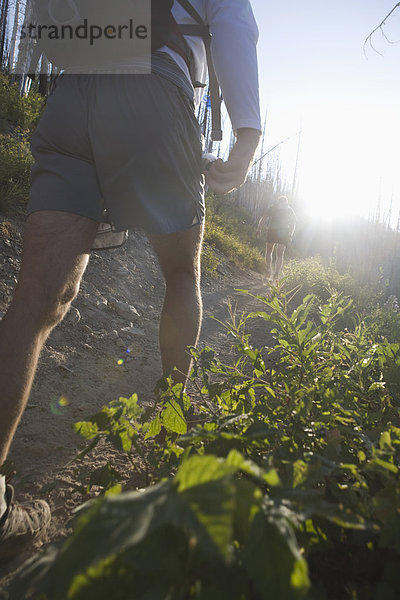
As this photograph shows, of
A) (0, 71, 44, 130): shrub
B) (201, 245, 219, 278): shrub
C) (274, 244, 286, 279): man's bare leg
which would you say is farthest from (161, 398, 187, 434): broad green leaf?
(274, 244, 286, 279): man's bare leg

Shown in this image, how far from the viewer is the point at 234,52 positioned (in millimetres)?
1392

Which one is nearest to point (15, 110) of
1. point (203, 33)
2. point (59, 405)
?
point (203, 33)

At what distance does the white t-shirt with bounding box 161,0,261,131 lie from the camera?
1.38 meters

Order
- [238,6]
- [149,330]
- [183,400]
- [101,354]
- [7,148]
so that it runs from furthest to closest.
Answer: [7,148] < [149,330] < [101,354] < [238,6] < [183,400]

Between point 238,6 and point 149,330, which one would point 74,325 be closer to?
point 149,330

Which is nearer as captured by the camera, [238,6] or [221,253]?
[238,6]

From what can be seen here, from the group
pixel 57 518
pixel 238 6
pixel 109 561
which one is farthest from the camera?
pixel 238 6

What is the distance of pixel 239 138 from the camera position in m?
1.46

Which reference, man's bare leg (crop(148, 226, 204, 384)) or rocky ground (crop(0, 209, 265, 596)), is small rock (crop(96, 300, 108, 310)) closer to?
rocky ground (crop(0, 209, 265, 596))

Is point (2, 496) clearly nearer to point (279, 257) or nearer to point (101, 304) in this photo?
point (101, 304)

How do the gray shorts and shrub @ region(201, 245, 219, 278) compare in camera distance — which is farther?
shrub @ region(201, 245, 219, 278)

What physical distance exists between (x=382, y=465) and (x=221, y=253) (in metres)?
9.00

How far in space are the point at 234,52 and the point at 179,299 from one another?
1061 millimetres

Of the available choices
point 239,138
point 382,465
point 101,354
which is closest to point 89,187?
point 239,138
